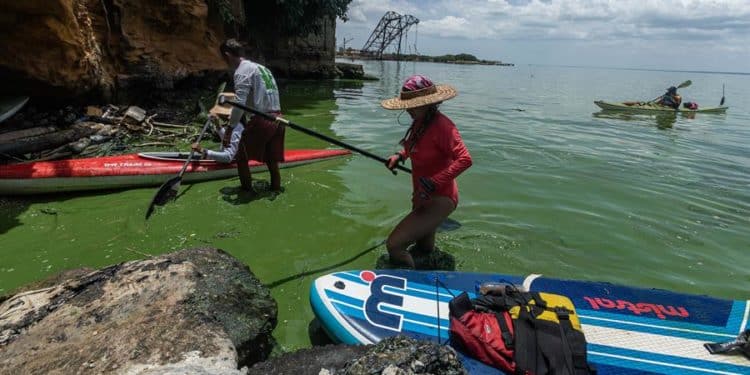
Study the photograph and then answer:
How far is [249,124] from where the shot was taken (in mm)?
5832

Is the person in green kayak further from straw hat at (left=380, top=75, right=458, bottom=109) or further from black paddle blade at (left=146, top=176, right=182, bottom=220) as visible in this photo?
black paddle blade at (left=146, top=176, right=182, bottom=220)

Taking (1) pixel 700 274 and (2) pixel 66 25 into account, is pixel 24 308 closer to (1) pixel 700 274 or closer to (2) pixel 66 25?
(1) pixel 700 274

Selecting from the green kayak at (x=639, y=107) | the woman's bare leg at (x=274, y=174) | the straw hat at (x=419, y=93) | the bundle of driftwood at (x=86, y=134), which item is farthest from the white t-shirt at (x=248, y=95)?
the green kayak at (x=639, y=107)

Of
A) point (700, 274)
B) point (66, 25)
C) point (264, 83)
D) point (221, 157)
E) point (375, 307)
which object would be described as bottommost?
point (700, 274)

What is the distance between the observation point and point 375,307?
3307 mm

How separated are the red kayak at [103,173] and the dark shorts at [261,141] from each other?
3.88 feet

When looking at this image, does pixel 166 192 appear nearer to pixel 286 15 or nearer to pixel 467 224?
pixel 467 224

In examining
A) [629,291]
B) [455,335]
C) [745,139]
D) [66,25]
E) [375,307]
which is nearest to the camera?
[455,335]

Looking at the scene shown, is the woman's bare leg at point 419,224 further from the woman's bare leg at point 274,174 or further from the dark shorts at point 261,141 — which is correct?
the woman's bare leg at point 274,174

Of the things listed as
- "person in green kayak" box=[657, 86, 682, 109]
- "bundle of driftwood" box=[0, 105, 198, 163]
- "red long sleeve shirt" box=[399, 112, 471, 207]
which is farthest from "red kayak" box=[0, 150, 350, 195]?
"person in green kayak" box=[657, 86, 682, 109]

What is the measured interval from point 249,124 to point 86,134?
4.89 meters

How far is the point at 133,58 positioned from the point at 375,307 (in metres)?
11.5

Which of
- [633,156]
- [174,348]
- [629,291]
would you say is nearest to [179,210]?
[174,348]

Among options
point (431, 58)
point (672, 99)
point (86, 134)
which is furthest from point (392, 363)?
point (431, 58)
